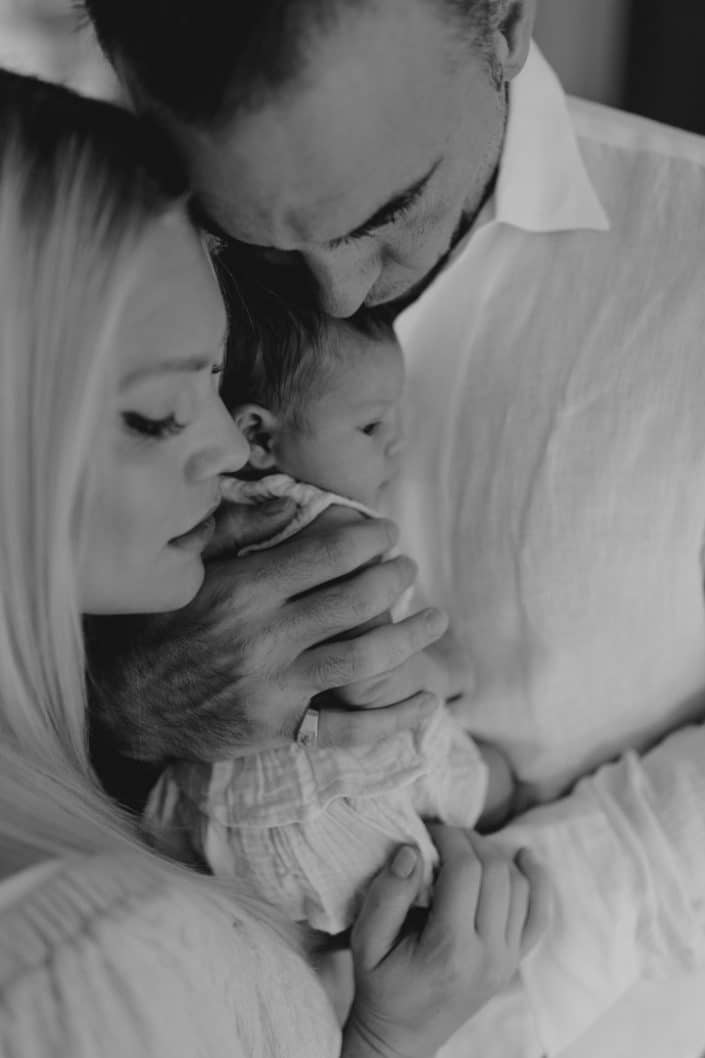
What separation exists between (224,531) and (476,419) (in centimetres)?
31

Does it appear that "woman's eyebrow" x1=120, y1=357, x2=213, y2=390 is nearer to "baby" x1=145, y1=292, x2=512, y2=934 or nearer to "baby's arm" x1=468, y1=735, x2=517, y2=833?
"baby" x1=145, y1=292, x2=512, y2=934

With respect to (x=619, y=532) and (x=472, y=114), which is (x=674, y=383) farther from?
(x=472, y=114)

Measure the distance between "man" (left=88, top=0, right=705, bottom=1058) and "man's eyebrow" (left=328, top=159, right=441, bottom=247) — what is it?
0.4 inches

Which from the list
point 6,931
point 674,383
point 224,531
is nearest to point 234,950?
point 6,931

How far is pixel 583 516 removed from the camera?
1.02 metres

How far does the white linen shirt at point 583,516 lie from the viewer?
3.28ft

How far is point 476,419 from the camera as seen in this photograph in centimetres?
108

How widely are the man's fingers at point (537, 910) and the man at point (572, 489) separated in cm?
2

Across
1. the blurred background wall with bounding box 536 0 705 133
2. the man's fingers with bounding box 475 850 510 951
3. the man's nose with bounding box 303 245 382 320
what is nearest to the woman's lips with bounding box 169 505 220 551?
the man's nose with bounding box 303 245 382 320

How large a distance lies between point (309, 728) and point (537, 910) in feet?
1.08

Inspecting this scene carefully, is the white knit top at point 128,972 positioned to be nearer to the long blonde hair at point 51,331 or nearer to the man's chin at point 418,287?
the long blonde hair at point 51,331

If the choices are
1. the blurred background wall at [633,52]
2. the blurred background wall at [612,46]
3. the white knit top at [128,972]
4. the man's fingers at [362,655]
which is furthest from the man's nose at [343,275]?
the blurred background wall at [633,52]

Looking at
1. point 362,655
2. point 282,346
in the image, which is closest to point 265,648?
point 362,655

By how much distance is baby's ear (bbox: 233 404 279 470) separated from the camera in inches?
39.7
